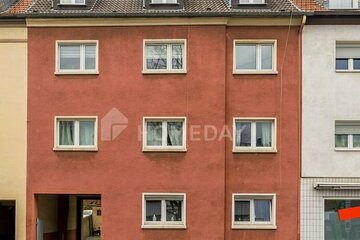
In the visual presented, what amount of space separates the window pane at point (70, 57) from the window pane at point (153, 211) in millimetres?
5788

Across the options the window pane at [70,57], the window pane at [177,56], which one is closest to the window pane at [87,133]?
the window pane at [70,57]

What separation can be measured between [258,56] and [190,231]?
6.87 m

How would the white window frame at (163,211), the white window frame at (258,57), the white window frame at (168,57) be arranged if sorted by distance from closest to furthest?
1. the white window frame at (163,211)
2. the white window frame at (168,57)
3. the white window frame at (258,57)

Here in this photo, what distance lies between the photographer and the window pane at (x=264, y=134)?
23.4 meters

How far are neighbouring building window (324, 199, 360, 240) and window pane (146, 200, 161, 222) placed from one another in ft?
19.8

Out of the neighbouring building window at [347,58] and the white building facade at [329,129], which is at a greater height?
the neighbouring building window at [347,58]

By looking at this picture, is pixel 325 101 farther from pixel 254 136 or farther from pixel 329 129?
pixel 254 136

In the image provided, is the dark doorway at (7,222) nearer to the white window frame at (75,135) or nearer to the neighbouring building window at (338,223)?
the white window frame at (75,135)

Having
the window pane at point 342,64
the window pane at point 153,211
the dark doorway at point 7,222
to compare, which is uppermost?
the window pane at point 342,64

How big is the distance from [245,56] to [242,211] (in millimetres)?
5716

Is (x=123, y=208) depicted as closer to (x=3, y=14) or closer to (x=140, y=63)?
(x=140, y=63)

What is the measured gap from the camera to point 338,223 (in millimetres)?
23172

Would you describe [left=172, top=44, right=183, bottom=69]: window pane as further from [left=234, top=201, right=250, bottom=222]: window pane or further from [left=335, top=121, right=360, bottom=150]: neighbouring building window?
[left=335, top=121, right=360, bottom=150]: neighbouring building window

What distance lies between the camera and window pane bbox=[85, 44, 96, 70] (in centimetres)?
2367
